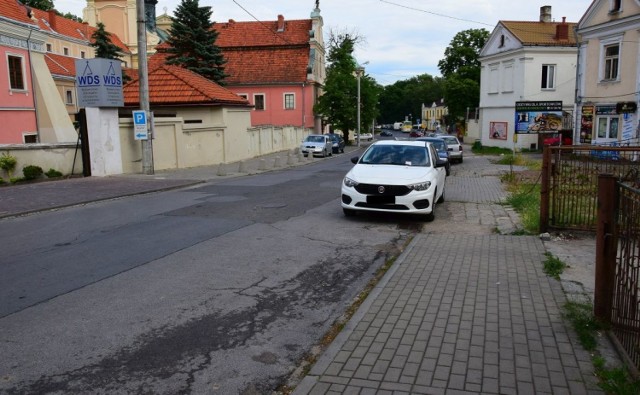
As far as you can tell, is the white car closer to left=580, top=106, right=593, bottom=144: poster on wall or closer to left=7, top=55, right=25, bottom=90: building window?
left=7, top=55, right=25, bottom=90: building window

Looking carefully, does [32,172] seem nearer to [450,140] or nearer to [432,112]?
[450,140]

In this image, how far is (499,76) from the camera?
43.4 metres

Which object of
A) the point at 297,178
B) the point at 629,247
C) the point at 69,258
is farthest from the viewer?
the point at 297,178

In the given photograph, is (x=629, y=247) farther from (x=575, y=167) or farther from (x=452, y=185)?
(x=452, y=185)

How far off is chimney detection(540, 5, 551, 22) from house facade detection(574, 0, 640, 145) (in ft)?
52.4

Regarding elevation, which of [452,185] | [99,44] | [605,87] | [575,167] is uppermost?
[99,44]

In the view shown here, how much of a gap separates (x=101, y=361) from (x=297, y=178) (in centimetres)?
1599

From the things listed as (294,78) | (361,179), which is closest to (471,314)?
(361,179)

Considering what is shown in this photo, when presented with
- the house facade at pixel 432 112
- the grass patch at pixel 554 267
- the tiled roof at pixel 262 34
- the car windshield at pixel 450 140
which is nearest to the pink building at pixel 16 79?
the car windshield at pixel 450 140

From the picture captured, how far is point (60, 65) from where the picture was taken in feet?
156

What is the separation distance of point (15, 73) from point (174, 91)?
7.91m

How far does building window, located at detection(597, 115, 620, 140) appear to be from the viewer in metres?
29.5

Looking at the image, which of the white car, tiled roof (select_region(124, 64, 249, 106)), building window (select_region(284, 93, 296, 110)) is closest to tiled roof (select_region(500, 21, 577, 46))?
building window (select_region(284, 93, 296, 110))

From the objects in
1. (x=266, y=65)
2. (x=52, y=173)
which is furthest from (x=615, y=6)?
(x=266, y=65)
